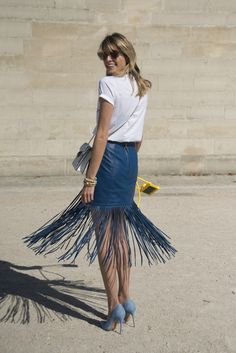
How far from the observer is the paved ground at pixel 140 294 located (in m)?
3.39

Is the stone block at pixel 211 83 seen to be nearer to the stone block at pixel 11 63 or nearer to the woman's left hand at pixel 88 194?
the stone block at pixel 11 63

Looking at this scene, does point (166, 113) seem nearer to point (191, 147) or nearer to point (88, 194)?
point (191, 147)

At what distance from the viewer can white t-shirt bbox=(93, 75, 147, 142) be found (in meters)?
3.31

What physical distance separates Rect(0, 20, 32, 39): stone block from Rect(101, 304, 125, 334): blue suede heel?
184 inches

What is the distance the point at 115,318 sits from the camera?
3504 mm

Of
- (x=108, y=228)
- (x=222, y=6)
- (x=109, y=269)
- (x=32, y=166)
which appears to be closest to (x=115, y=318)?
(x=109, y=269)

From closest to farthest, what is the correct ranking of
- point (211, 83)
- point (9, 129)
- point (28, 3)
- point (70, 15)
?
point (28, 3), point (70, 15), point (9, 129), point (211, 83)

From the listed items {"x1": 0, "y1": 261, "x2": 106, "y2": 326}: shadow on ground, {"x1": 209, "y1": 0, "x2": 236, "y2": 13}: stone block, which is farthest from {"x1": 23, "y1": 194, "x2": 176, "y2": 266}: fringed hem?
{"x1": 209, "y1": 0, "x2": 236, "y2": 13}: stone block

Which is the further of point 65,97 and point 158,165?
point 158,165

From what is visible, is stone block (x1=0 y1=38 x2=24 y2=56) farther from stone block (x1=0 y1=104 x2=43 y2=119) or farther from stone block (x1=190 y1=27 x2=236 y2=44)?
stone block (x1=190 y1=27 x2=236 y2=44)

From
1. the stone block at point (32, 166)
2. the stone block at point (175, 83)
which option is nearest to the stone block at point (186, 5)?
the stone block at point (175, 83)

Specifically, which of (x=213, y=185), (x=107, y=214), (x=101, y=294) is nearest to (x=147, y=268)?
(x=101, y=294)

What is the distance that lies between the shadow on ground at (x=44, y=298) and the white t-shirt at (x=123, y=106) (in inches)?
43.8

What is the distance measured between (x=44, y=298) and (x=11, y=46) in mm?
4157
